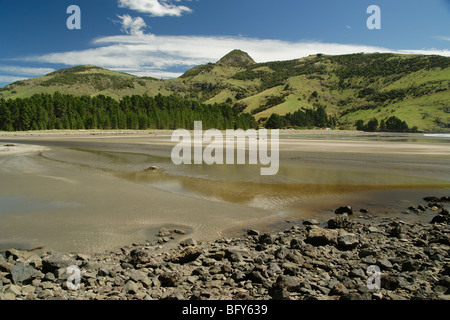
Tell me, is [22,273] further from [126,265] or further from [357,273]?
[357,273]

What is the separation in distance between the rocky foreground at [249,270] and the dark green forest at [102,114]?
113809 mm

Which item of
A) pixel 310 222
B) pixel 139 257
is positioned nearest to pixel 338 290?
pixel 139 257

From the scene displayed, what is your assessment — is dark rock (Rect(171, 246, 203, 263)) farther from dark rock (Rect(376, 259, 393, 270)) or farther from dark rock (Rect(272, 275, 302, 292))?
dark rock (Rect(376, 259, 393, 270))

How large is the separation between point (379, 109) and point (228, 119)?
117 meters

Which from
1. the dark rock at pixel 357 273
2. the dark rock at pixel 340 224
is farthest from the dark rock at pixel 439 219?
the dark rock at pixel 357 273

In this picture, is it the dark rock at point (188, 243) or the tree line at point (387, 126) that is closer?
the dark rock at point (188, 243)

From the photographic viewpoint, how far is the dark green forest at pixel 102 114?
329 ft

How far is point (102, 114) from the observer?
11425 centimetres

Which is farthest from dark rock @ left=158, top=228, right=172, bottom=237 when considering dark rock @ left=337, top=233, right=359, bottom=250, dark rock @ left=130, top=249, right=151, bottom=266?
dark rock @ left=337, top=233, right=359, bottom=250

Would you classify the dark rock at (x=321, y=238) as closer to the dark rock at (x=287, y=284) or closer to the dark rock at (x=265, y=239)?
the dark rock at (x=265, y=239)

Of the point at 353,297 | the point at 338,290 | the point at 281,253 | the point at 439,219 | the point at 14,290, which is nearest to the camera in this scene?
the point at 353,297

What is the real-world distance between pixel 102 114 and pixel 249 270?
121m

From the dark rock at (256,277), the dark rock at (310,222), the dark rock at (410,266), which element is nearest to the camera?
the dark rock at (256,277)

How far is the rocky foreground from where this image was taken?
16.8 feet
